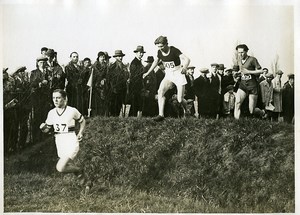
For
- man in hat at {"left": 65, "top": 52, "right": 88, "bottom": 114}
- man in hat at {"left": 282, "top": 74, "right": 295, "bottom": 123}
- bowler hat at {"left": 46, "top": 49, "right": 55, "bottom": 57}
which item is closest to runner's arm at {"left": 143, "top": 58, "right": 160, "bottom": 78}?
man in hat at {"left": 65, "top": 52, "right": 88, "bottom": 114}

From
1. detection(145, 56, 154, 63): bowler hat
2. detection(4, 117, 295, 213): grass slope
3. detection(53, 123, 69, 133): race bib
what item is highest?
detection(145, 56, 154, 63): bowler hat

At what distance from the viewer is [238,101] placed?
1.41 meters

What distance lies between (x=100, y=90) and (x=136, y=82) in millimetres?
131

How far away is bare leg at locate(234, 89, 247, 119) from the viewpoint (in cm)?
141

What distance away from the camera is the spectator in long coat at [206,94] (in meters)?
1.41

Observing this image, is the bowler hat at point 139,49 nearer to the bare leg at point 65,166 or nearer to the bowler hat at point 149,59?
the bowler hat at point 149,59

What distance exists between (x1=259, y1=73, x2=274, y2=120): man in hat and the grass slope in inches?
2.1

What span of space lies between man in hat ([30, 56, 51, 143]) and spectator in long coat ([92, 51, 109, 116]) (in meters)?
0.16

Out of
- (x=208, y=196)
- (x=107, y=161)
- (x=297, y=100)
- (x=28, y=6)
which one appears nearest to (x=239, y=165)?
(x=208, y=196)

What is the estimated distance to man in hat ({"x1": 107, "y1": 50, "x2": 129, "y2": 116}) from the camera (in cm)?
142

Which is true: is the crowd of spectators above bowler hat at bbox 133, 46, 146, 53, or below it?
below

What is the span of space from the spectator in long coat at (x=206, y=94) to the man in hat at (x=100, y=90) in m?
0.32

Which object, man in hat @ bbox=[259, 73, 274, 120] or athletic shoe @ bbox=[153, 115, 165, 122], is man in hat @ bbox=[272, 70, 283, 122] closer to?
man in hat @ bbox=[259, 73, 274, 120]

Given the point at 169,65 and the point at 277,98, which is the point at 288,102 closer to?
the point at 277,98
